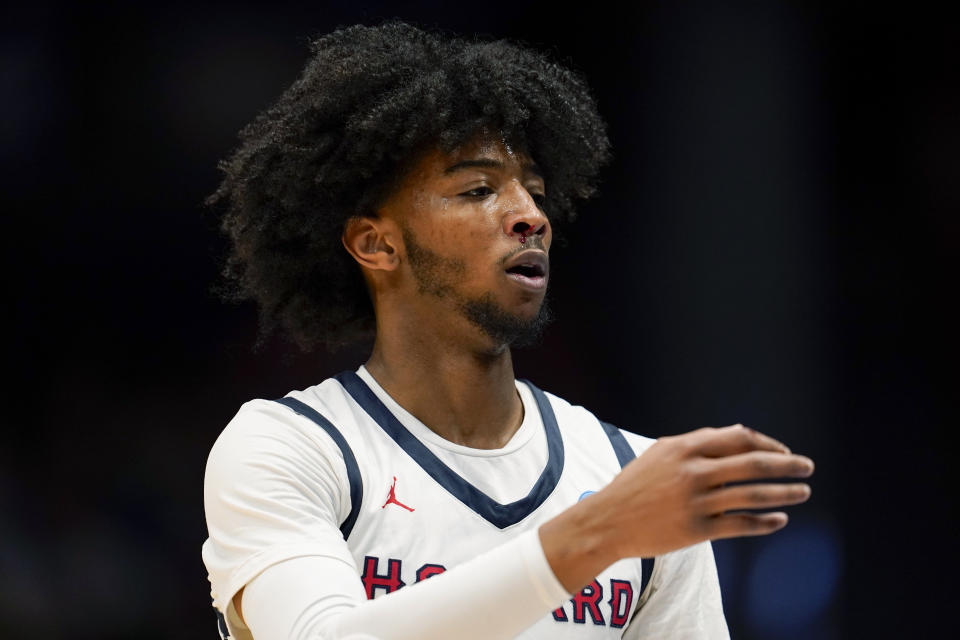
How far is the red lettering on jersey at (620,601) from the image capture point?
2045mm

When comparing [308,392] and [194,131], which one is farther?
[194,131]

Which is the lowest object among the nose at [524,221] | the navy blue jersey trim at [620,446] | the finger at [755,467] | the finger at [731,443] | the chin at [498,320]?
the finger at [755,467]

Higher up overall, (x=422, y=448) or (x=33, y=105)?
(x=33, y=105)

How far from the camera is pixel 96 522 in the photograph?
307 centimetres

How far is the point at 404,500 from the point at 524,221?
0.56m

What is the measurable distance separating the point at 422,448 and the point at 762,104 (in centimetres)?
207

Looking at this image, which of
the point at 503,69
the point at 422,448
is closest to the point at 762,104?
the point at 503,69

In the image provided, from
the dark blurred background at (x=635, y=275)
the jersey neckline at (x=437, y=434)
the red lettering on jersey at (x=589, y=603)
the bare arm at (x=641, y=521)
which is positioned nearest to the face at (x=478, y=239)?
the jersey neckline at (x=437, y=434)

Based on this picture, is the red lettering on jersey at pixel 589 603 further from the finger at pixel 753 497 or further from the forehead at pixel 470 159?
the forehead at pixel 470 159

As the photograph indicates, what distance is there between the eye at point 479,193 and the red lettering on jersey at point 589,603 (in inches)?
29.6

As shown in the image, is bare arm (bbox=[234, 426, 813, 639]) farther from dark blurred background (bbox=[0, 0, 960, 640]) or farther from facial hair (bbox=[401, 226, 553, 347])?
dark blurred background (bbox=[0, 0, 960, 640])

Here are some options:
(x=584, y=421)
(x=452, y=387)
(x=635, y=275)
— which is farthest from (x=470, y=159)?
(x=635, y=275)

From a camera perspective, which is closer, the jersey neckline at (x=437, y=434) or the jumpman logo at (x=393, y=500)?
the jumpman logo at (x=393, y=500)

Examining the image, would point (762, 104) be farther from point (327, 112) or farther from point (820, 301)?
point (327, 112)
